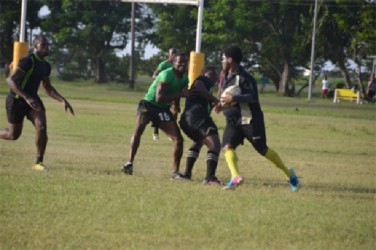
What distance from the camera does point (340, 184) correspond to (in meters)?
14.9

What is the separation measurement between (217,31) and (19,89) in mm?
62092

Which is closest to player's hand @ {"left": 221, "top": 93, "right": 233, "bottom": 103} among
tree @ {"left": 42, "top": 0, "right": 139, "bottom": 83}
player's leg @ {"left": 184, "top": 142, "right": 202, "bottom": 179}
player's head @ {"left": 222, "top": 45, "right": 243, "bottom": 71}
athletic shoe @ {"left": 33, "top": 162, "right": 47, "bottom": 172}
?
player's head @ {"left": 222, "top": 45, "right": 243, "bottom": 71}

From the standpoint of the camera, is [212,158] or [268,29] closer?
[212,158]

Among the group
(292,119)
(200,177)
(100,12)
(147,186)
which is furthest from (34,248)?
(100,12)

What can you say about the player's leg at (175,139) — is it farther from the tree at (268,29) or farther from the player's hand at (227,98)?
the tree at (268,29)

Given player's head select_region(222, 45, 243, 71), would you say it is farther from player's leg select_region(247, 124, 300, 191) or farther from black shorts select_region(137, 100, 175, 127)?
black shorts select_region(137, 100, 175, 127)

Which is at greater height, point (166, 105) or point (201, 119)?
point (166, 105)

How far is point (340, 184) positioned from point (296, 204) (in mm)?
3502

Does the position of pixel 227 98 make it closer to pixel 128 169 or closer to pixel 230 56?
pixel 230 56

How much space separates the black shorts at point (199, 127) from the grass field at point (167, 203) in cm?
73

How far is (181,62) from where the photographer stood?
46.5 ft

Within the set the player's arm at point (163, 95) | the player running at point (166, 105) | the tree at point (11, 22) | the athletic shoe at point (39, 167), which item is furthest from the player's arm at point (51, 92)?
the tree at point (11, 22)

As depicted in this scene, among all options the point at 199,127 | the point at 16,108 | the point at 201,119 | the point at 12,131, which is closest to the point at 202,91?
the point at 201,119

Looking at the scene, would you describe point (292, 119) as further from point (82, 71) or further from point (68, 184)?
point (82, 71)
